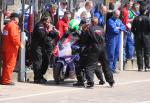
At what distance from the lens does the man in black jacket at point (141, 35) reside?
19.8 meters

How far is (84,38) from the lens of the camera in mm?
15969

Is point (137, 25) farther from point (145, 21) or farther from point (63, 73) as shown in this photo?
point (63, 73)

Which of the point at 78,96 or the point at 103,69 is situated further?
the point at 103,69

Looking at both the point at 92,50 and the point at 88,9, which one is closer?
the point at 92,50

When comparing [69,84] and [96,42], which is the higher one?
[96,42]

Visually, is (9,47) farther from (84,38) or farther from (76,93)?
(76,93)

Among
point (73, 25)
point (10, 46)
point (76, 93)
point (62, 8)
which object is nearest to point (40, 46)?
point (10, 46)

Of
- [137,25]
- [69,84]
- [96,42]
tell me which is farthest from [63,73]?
[137,25]

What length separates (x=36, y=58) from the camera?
54.7ft

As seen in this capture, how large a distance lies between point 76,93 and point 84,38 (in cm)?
169

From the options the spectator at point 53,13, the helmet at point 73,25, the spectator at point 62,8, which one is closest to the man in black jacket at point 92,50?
the helmet at point 73,25

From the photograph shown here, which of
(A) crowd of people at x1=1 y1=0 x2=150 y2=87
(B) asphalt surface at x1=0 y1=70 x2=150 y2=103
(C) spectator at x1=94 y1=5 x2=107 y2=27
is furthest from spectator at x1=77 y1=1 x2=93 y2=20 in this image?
(B) asphalt surface at x1=0 y1=70 x2=150 y2=103

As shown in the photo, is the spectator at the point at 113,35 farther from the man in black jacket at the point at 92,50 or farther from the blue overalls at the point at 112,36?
the man in black jacket at the point at 92,50

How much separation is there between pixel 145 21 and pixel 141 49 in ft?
3.28
